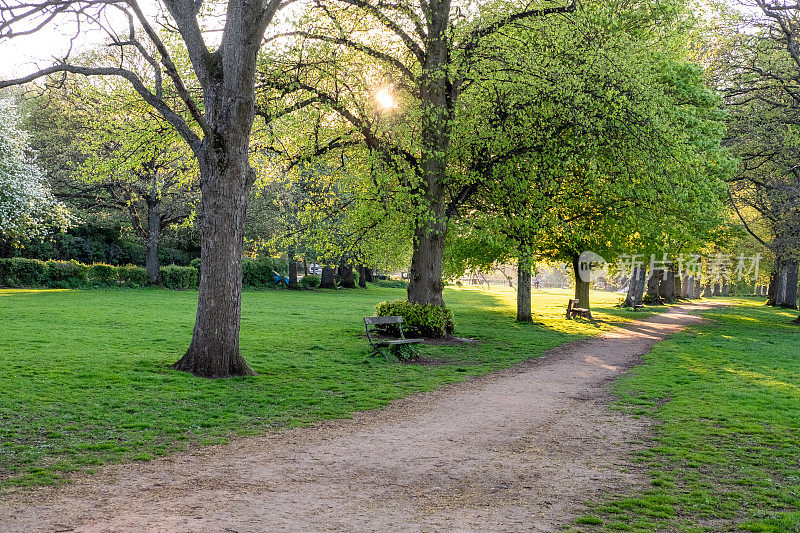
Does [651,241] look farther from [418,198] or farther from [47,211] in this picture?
[47,211]

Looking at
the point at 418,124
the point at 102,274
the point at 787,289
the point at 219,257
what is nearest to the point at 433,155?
the point at 418,124

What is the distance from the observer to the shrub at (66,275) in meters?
32.0

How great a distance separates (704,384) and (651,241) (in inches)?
451

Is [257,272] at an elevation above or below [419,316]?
above

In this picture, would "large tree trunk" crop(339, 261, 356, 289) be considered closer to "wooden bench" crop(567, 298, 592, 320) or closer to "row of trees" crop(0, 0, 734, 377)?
"wooden bench" crop(567, 298, 592, 320)

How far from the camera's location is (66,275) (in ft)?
107

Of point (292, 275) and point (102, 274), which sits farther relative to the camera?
point (292, 275)

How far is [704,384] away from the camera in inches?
499

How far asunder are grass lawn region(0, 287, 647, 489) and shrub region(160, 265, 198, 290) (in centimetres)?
1396

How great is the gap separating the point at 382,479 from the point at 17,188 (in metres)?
28.1

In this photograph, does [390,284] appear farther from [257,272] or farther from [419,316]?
[419,316]

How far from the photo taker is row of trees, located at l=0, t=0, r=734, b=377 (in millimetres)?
11484

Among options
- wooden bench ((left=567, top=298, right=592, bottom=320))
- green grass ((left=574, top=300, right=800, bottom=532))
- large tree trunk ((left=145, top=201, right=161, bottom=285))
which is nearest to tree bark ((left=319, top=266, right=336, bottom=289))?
large tree trunk ((left=145, top=201, right=161, bottom=285))

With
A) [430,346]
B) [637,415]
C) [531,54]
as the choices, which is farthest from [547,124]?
[637,415]
